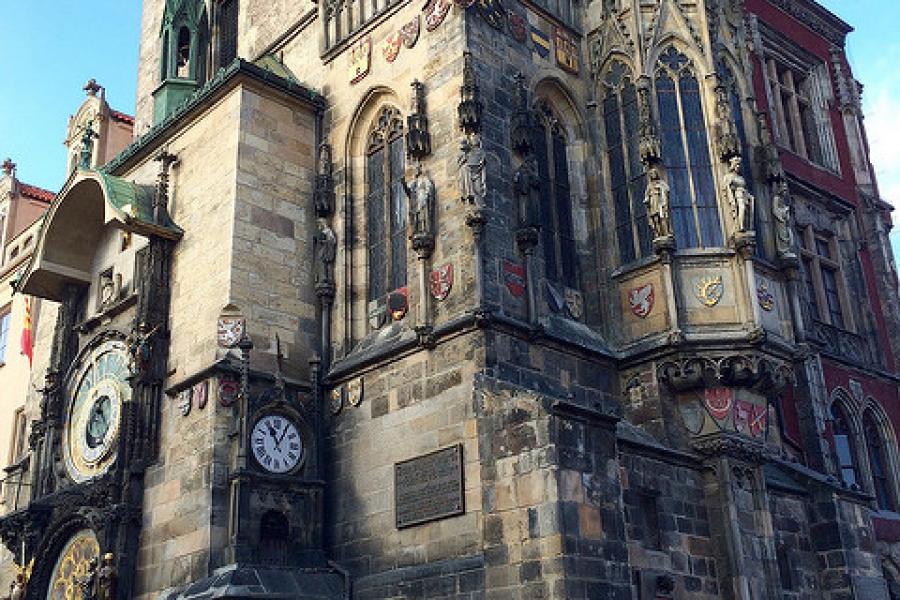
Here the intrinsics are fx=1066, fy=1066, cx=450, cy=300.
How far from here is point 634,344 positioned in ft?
56.2

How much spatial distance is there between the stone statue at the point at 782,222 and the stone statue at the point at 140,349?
10.7 m

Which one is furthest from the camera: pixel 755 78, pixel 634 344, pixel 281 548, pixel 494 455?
pixel 755 78

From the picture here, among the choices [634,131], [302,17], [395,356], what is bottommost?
[395,356]

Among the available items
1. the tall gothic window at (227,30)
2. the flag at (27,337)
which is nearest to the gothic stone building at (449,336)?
the tall gothic window at (227,30)

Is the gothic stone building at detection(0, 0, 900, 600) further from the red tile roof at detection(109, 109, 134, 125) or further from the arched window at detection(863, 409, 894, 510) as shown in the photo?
the red tile roof at detection(109, 109, 134, 125)

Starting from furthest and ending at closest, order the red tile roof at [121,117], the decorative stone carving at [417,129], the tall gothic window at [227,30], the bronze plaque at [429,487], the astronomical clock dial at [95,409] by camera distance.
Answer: the red tile roof at [121,117] → the tall gothic window at [227,30] → the astronomical clock dial at [95,409] → the decorative stone carving at [417,129] → the bronze plaque at [429,487]

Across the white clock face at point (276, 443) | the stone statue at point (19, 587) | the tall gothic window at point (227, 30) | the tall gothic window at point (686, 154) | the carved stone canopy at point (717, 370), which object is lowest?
the stone statue at point (19, 587)

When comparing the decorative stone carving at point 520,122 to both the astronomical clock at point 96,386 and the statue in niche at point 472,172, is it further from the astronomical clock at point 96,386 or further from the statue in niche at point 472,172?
the astronomical clock at point 96,386

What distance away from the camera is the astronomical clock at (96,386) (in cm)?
1730

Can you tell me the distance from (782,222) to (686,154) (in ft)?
6.91

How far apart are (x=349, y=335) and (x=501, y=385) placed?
399 cm

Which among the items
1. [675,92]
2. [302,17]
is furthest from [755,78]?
[302,17]

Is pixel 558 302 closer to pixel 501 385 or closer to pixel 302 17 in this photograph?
pixel 501 385

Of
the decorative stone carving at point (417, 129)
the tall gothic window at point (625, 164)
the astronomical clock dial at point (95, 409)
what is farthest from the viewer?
the astronomical clock dial at point (95, 409)
